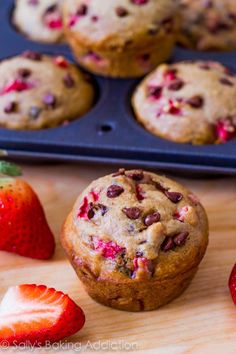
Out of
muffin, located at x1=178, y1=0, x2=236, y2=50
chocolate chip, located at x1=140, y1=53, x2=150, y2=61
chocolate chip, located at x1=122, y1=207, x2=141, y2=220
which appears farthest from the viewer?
muffin, located at x1=178, y1=0, x2=236, y2=50

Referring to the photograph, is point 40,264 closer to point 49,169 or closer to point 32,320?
point 32,320

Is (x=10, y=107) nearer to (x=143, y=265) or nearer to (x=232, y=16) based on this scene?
(x=143, y=265)

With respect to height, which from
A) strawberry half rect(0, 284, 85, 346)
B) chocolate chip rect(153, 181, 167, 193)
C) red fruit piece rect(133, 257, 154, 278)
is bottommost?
strawberry half rect(0, 284, 85, 346)

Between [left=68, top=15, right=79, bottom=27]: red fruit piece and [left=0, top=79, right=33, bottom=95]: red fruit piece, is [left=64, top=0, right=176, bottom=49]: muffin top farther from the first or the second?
[left=0, top=79, right=33, bottom=95]: red fruit piece

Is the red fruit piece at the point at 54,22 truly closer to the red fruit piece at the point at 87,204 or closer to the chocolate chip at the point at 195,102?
the chocolate chip at the point at 195,102

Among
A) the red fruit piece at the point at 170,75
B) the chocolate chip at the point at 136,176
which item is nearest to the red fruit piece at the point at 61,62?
the red fruit piece at the point at 170,75

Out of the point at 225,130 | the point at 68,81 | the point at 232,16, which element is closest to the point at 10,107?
the point at 68,81

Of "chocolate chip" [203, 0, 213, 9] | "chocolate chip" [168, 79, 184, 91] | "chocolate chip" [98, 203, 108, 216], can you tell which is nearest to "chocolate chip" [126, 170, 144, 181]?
"chocolate chip" [98, 203, 108, 216]
